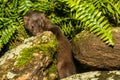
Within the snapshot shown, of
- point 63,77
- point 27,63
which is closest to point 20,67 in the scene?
point 27,63

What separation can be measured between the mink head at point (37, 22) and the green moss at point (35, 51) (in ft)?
1.82

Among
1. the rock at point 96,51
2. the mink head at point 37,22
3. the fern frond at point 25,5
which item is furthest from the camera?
the fern frond at point 25,5

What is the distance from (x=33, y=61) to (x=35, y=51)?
0.70 ft

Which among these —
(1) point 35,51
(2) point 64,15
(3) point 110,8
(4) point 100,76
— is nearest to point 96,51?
(4) point 100,76

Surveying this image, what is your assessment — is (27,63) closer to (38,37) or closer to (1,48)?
(38,37)

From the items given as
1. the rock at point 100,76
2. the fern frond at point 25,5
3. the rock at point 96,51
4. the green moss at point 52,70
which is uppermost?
the fern frond at point 25,5

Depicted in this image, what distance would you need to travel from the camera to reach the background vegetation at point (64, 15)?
17.9ft

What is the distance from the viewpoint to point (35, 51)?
5.14 metres

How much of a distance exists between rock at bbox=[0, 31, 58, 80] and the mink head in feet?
1.27

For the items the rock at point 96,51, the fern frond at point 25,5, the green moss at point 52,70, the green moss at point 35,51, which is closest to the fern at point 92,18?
the rock at point 96,51

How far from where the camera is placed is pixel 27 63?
4.97m

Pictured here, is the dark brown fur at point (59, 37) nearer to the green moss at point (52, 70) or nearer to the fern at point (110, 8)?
the green moss at point (52, 70)

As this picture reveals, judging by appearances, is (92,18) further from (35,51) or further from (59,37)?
(35,51)

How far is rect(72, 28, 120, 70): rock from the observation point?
16.9 ft
